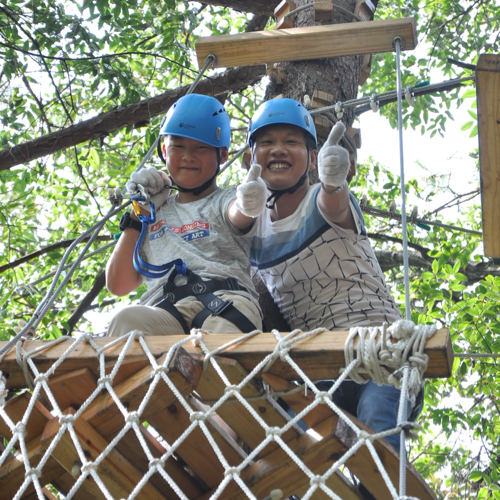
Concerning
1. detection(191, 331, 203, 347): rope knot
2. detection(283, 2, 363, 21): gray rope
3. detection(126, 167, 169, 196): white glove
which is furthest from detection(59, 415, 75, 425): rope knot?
detection(283, 2, 363, 21): gray rope

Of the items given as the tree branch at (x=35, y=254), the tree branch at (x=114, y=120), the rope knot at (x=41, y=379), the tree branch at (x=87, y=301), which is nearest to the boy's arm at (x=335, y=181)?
the rope knot at (x=41, y=379)

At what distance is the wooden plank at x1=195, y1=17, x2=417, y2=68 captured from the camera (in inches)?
108

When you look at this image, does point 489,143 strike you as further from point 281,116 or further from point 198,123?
point 198,123

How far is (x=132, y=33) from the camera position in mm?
4559

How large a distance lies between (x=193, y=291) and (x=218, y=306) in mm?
125

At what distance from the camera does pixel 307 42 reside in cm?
290

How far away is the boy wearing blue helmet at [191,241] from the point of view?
1930 mm

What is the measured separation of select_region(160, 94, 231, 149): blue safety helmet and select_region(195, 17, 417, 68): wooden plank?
0.52 meters

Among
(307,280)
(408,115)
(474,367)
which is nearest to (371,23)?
(307,280)

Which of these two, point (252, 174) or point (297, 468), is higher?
point (252, 174)

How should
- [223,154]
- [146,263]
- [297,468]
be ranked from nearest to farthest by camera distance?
[297,468], [146,263], [223,154]

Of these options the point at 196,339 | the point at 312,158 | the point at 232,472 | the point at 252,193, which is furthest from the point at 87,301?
the point at 232,472

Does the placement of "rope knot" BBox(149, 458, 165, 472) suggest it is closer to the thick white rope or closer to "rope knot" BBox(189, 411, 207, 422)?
"rope knot" BBox(189, 411, 207, 422)

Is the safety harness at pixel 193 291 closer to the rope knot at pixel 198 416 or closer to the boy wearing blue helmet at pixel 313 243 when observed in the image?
the boy wearing blue helmet at pixel 313 243
